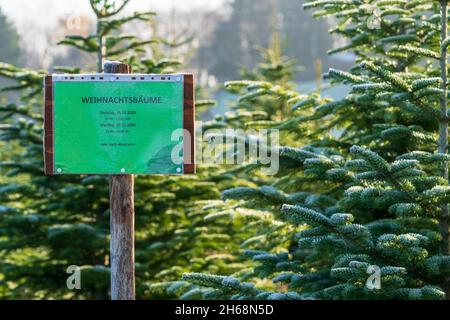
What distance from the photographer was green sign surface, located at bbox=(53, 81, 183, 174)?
4094 millimetres

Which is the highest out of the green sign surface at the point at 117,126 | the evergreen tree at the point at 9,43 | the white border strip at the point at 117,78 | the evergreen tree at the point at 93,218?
the evergreen tree at the point at 9,43

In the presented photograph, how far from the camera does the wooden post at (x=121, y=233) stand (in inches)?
172

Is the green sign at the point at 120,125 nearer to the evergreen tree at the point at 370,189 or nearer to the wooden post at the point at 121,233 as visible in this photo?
the wooden post at the point at 121,233

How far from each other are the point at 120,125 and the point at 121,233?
720mm

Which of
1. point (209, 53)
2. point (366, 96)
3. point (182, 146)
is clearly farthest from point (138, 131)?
point (209, 53)

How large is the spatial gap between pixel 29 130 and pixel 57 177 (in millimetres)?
570

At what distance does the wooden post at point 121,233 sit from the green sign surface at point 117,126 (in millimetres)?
268

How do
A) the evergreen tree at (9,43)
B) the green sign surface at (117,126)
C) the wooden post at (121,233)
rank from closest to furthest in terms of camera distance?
the green sign surface at (117,126) < the wooden post at (121,233) < the evergreen tree at (9,43)

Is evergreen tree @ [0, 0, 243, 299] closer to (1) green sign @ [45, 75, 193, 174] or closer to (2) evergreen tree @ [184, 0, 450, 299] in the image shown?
(2) evergreen tree @ [184, 0, 450, 299]

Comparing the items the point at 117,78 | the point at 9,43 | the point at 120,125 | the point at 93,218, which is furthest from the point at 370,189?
the point at 9,43

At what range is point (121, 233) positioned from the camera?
14.4 feet

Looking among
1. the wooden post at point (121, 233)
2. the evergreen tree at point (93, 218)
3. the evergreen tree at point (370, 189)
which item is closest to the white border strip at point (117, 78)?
the wooden post at point (121, 233)

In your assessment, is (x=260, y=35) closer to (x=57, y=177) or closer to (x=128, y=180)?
(x=57, y=177)
